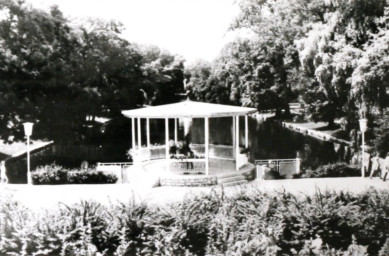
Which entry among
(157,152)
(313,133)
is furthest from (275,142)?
(157,152)

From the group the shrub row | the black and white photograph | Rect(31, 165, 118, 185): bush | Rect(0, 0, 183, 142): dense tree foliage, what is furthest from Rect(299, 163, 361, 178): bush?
Rect(0, 0, 183, 142): dense tree foliage

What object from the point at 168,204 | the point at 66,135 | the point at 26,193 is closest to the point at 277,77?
the point at 66,135

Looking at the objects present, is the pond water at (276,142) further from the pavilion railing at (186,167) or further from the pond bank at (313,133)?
the pavilion railing at (186,167)

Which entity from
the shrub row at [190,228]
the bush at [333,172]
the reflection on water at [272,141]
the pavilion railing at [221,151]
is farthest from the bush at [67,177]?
the shrub row at [190,228]

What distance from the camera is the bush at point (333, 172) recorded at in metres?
18.6

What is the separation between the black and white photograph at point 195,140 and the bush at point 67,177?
1.9 inches

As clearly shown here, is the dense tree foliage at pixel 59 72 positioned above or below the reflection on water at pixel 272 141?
above

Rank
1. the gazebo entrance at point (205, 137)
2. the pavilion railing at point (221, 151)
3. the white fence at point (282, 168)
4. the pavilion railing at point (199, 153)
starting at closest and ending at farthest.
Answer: the gazebo entrance at point (205, 137), the white fence at point (282, 168), the pavilion railing at point (199, 153), the pavilion railing at point (221, 151)

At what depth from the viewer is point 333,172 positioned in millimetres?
18641

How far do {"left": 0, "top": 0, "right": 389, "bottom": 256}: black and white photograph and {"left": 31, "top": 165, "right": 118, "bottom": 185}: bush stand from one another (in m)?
0.05

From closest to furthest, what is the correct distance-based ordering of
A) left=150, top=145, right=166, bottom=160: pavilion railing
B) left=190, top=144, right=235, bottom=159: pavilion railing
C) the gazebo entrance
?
1. the gazebo entrance
2. left=190, top=144, right=235, bottom=159: pavilion railing
3. left=150, top=145, right=166, bottom=160: pavilion railing

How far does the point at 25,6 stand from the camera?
21.5 m

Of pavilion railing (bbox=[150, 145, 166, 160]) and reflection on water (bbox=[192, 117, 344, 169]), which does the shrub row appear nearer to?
pavilion railing (bbox=[150, 145, 166, 160])

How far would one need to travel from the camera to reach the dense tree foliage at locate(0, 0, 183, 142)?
2241 cm
